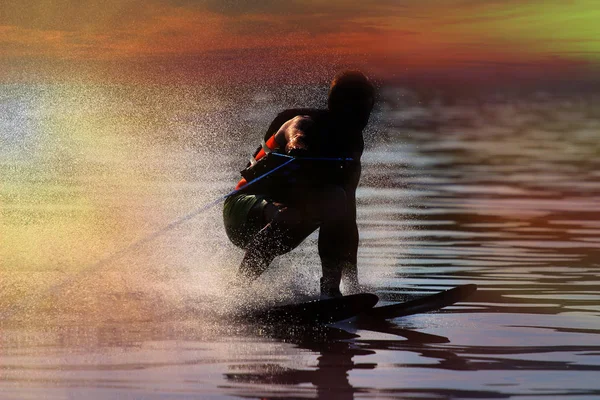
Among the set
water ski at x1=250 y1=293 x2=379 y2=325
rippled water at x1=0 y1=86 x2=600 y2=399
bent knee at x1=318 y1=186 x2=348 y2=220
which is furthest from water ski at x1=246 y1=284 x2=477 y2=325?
bent knee at x1=318 y1=186 x2=348 y2=220

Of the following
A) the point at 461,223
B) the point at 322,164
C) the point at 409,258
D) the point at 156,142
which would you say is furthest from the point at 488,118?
the point at 322,164

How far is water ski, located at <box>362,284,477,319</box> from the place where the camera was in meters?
8.83

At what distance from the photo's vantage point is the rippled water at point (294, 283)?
697 centimetres

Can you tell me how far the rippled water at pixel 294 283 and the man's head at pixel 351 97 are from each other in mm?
1208

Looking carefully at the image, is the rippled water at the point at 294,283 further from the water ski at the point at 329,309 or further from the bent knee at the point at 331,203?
the bent knee at the point at 331,203

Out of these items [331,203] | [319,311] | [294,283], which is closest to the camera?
[319,311]

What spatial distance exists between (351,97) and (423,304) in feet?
4.26

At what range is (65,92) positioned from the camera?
169 feet

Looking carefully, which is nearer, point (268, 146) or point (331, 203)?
point (331, 203)

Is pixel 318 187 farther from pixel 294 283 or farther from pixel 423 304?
pixel 294 283

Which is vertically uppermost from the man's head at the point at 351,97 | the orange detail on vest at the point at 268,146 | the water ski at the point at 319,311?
the man's head at the point at 351,97

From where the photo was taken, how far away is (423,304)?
29.5 feet

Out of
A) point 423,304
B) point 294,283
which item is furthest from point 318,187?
point 294,283

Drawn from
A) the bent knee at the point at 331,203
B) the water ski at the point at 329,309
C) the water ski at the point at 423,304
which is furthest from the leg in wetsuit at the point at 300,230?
the water ski at the point at 329,309
